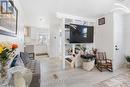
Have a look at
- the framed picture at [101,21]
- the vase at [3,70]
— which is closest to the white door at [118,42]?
the framed picture at [101,21]

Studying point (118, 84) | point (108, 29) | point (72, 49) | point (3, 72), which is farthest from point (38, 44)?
point (3, 72)

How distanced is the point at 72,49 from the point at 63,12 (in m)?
1.86

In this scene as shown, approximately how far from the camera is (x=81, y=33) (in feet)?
18.5

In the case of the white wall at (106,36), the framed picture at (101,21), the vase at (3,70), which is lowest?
the vase at (3,70)

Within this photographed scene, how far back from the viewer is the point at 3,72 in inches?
50.7

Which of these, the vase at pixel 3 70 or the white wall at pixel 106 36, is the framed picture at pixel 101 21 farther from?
the vase at pixel 3 70

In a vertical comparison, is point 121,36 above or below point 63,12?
below

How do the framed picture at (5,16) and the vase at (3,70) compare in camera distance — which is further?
the framed picture at (5,16)

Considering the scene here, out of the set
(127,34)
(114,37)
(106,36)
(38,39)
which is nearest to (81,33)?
(106,36)

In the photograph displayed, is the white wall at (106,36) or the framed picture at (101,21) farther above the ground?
the framed picture at (101,21)

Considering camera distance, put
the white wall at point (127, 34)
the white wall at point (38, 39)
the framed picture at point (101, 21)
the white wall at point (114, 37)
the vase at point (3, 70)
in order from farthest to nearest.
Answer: the white wall at point (38, 39), the framed picture at point (101, 21), the white wall at point (127, 34), the white wall at point (114, 37), the vase at point (3, 70)

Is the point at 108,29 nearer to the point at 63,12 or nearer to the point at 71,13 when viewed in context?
the point at 71,13

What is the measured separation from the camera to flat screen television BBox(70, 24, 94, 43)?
211 inches

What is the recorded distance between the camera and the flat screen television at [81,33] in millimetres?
5368
